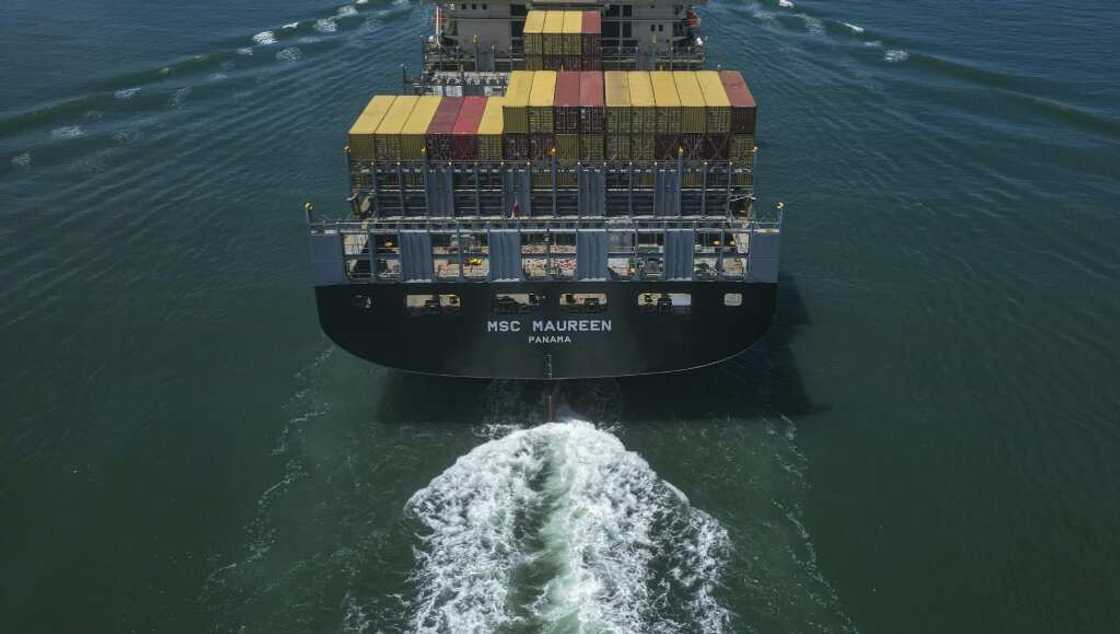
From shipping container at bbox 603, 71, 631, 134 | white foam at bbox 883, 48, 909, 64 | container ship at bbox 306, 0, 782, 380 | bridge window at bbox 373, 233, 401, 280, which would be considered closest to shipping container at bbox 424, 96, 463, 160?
container ship at bbox 306, 0, 782, 380

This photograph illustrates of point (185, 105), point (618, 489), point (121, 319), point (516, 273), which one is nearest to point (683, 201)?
point (516, 273)

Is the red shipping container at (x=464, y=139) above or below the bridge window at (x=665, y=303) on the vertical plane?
above

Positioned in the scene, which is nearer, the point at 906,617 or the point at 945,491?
the point at 906,617

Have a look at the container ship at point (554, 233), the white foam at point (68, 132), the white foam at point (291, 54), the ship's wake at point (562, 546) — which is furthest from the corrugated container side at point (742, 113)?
the white foam at point (291, 54)

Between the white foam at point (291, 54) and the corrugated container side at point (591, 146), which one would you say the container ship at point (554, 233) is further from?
the white foam at point (291, 54)

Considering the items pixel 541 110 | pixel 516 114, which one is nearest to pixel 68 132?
pixel 516 114

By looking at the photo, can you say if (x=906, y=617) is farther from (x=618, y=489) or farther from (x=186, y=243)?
(x=186, y=243)

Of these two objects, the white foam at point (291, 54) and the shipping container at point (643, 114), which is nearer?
the shipping container at point (643, 114)

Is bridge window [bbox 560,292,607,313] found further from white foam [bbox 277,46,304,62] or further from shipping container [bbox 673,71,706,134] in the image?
white foam [bbox 277,46,304,62]
